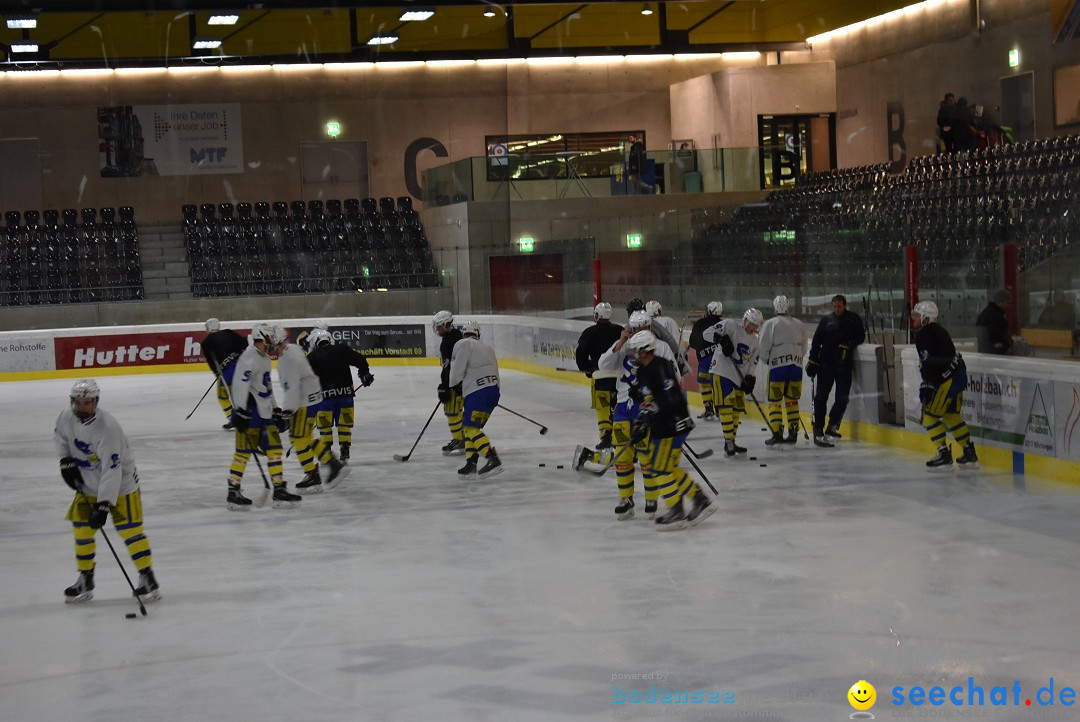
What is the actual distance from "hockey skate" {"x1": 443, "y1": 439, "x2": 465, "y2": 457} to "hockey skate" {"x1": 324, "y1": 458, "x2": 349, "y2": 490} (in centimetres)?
163

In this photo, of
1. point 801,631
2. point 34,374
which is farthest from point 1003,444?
point 34,374

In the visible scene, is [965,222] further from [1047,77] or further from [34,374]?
[34,374]

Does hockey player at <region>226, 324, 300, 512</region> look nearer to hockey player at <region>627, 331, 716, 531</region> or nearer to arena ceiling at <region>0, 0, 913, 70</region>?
hockey player at <region>627, 331, 716, 531</region>

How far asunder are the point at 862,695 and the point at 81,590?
4.59 m

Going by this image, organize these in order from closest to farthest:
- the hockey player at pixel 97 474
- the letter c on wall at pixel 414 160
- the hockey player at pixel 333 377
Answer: the hockey player at pixel 97 474 → the hockey player at pixel 333 377 → the letter c on wall at pixel 414 160

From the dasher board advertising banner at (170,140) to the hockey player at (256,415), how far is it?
66.7 ft

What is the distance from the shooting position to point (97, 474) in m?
7.02

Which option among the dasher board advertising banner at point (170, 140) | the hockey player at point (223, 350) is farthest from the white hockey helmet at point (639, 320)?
the dasher board advertising banner at point (170, 140)

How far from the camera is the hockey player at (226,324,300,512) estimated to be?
9695 mm

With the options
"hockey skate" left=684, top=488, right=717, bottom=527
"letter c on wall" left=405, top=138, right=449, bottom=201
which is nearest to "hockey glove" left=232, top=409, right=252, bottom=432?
"hockey skate" left=684, top=488, right=717, bottom=527

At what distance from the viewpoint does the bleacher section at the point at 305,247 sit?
2583 centimetres

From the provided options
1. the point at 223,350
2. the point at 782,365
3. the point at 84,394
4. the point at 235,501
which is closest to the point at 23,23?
the point at 223,350

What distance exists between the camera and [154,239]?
28031mm

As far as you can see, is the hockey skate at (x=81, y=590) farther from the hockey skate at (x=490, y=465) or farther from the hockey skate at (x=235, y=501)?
the hockey skate at (x=490, y=465)
